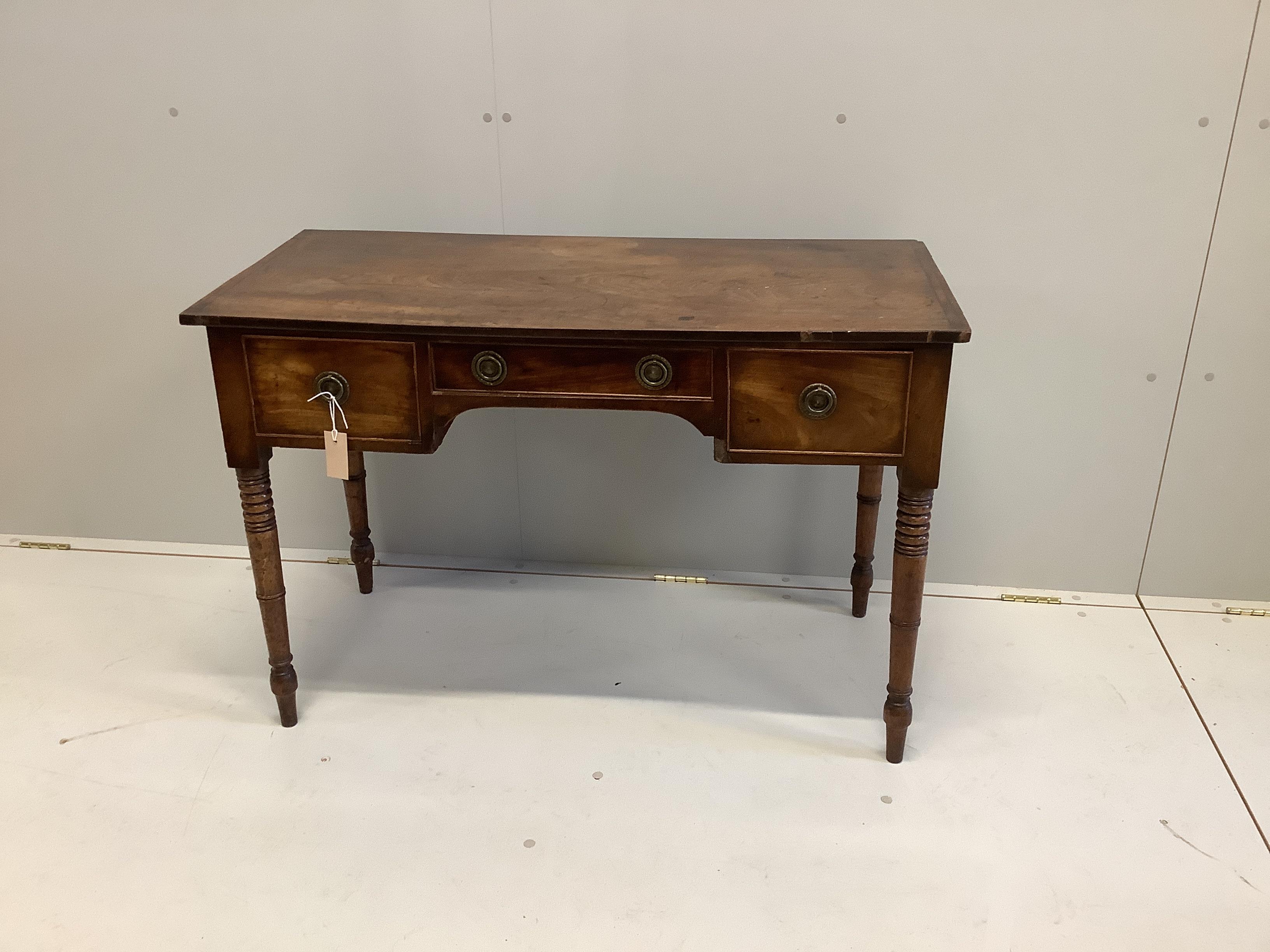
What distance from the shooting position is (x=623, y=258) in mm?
1960

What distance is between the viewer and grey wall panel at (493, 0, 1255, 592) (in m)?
2.00

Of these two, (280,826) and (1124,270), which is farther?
(1124,270)

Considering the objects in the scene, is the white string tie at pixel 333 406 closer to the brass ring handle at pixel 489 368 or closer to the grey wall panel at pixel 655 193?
the brass ring handle at pixel 489 368

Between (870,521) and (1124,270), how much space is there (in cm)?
69

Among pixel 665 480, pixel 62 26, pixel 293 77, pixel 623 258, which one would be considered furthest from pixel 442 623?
pixel 62 26

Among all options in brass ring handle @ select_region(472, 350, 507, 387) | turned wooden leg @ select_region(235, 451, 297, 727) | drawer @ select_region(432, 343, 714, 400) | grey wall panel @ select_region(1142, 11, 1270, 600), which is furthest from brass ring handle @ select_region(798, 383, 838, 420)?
grey wall panel @ select_region(1142, 11, 1270, 600)

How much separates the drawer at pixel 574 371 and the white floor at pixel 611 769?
653 millimetres

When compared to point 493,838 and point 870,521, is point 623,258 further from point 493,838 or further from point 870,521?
point 493,838

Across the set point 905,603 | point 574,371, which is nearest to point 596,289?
point 574,371

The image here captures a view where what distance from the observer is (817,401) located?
165 cm

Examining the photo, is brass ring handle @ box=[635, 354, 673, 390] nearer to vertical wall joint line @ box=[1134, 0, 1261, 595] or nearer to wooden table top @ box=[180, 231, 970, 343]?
wooden table top @ box=[180, 231, 970, 343]

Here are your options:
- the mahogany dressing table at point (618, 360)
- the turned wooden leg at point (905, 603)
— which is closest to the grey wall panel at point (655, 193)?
the mahogany dressing table at point (618, 360)

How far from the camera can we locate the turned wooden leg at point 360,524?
7.70ft

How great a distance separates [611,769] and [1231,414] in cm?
144
